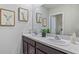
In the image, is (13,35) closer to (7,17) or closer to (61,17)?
(7,17)

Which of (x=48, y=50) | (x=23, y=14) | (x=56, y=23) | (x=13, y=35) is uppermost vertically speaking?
(x=23, y=14)

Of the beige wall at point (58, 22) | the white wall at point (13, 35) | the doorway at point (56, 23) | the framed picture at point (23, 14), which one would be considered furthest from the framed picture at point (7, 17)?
the beige wall at point (58, 22)

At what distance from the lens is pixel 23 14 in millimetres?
3309

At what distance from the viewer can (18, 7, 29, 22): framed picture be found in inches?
126

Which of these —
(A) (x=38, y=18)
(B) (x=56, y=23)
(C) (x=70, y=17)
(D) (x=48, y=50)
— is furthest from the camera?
(A) (x=38, y=18)

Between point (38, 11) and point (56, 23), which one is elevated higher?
point (38, 11)

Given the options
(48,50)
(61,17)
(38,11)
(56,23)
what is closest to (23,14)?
(38,11)

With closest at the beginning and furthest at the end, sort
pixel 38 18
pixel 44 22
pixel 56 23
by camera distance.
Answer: pixel 56 23, pixel 44 22, pixel 38 18

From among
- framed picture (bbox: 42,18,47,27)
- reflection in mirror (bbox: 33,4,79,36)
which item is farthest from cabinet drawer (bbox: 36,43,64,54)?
framed picture (bbox: 42,18,47,27)

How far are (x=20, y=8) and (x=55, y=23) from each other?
106cm

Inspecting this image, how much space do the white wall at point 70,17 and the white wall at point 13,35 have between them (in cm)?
114

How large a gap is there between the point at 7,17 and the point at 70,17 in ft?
4.71

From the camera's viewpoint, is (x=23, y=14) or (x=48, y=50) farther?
(x=23, y=14)

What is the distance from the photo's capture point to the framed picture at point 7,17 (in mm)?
2743
